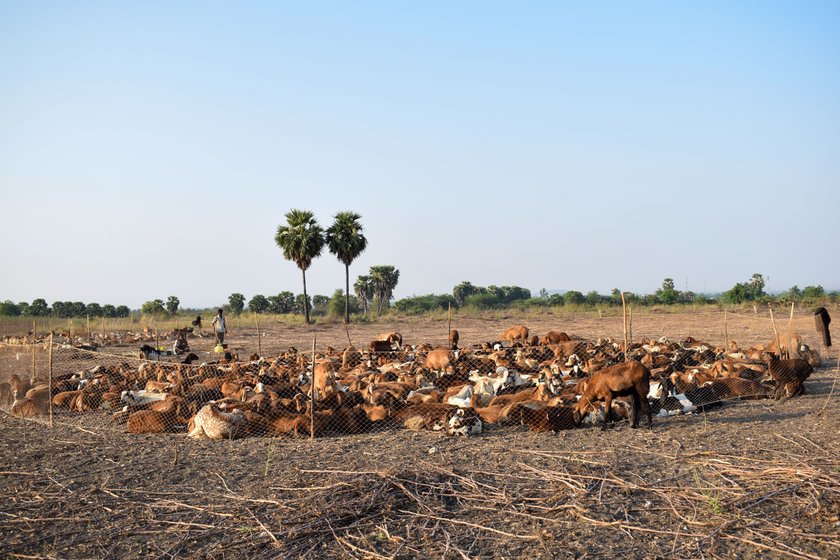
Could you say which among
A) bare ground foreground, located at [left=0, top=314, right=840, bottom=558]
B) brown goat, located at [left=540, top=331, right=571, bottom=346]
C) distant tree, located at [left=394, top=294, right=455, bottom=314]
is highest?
distant tree, located at [left=394, top=294, right=455, bottom=314]

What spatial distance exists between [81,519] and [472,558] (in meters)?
4.11

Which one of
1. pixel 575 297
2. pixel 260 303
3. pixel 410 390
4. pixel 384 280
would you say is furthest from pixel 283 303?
pixel 410 390

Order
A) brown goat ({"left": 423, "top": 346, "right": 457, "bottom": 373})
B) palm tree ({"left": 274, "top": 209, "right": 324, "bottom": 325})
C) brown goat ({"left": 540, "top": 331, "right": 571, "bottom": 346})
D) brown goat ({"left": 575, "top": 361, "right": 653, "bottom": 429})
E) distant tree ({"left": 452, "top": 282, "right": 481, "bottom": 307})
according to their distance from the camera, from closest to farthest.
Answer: brown goat ({"left": 575, "top": 361, "right": 653, "bottom": 429})
brown goat ({"left": 423, "top": 346, "right": 457, "bottom": 373})
brown goat ({"left": 540, "top": 331, "right": 571, "bottom": 346})
palm tree ({"left": 274, "top": 209, "right": 324, "bottom": 325})
distant tree ({"left": 452, "top": 282, "right": 481, "bottom": 307})

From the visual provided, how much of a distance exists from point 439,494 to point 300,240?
4153 centimetres

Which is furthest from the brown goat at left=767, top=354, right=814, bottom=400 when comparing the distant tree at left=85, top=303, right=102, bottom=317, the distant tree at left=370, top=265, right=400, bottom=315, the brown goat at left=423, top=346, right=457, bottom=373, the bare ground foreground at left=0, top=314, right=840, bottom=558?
the distant tree at left=85, top=303, right=102, bottom=317

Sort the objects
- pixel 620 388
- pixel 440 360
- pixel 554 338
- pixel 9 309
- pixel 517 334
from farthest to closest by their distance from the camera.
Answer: pixel 9 309, pixel 517 334, pixel 554 338, pixel 440 360, pixel 620 388

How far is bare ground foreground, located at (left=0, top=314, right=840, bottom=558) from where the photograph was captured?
6156mm

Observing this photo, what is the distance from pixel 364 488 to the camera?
7.43 meters

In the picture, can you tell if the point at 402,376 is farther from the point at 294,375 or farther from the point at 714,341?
the point at 714,341

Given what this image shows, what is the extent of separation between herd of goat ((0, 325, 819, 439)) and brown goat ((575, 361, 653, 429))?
0.02m

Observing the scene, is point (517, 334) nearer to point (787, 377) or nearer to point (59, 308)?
point (787, 377)

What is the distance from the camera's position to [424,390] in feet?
45.9

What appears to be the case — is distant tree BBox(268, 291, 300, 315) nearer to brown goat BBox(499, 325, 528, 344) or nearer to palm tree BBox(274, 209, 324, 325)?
palm tree BBox(274, 209, 324, 325)

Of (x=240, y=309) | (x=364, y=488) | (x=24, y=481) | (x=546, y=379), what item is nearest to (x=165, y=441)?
(x=24, y=481)
